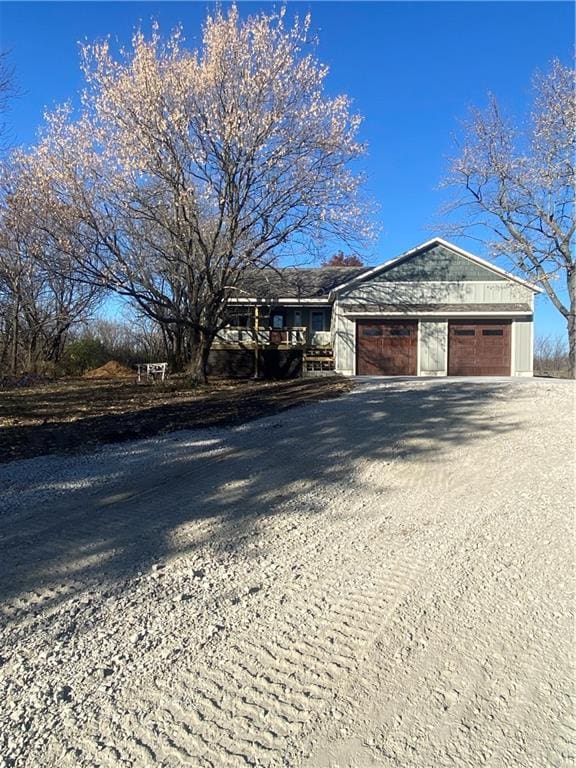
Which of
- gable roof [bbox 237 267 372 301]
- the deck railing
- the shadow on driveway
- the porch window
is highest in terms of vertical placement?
gable roof [bbox 237 267 372 301]

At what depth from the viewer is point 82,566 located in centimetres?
397

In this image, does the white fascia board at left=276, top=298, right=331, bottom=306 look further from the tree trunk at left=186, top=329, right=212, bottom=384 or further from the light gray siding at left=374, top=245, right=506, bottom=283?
the tree trunk at left=186, top=329, right=212, bottom=384

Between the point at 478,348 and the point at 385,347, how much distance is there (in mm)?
3886

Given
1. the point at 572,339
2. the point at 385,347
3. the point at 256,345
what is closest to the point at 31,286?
the point at 256,345

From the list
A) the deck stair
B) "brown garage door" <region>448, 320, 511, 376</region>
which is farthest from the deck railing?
"brown garage door" <region>448, 320, 511, 376</region>

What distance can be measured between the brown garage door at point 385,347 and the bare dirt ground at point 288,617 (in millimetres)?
17009

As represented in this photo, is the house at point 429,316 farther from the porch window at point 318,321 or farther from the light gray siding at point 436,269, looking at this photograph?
the porch window at point 318,321

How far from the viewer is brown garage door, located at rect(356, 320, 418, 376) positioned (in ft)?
77.8

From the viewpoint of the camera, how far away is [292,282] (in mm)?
25766

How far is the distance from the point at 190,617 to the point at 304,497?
261 centimetres

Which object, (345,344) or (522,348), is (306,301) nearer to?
(345,344)

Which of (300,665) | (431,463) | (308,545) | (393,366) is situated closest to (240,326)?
(393,366)

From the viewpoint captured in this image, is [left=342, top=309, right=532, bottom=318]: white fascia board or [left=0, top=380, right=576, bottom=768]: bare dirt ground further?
[left=342, top=309, right=532, bottom=318]: white fascia board

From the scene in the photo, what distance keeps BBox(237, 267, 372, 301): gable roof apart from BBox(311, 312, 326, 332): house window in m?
1.10
